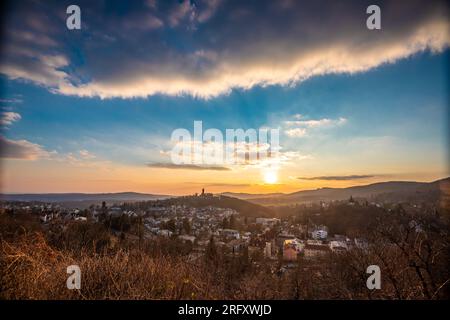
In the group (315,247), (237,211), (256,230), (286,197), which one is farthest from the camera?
(237,211)

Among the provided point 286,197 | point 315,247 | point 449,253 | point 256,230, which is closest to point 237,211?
point 286,197

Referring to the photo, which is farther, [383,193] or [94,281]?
[383,193]

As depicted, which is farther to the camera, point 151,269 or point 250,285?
point 151,269

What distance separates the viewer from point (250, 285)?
3268mm

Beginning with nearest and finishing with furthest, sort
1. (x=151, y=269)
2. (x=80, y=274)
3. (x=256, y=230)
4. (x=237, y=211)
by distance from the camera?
(x=80, y=274), (x=151, y=269), (x=256, y=230), (x=237, y=211)

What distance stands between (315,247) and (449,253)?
7.57m
